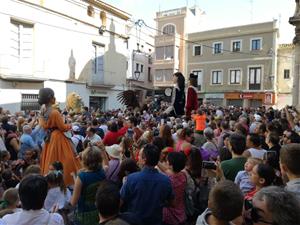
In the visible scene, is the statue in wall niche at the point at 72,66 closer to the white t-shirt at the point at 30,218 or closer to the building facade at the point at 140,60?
the building facade at the point at 140,60

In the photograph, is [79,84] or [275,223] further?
[79,84]

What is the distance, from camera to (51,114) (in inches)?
201

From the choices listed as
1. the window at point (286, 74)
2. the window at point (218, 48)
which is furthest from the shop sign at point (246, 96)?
the window at point (218, 48)

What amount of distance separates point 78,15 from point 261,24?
20389 millimetres

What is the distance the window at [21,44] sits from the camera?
19438mm

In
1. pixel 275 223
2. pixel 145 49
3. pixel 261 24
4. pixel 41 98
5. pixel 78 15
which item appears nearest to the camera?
pixel 275 223

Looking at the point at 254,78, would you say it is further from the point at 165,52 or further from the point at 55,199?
the point at 55,199

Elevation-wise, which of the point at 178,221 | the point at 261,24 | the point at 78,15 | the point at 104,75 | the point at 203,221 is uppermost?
the point at 261,24

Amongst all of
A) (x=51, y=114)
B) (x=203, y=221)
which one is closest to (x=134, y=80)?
(x=51, y=114)

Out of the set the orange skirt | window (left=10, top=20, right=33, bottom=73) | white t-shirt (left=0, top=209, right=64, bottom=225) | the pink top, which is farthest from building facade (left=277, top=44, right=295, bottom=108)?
white t-shirt (left=0, top=209, right=64, bottom=225)

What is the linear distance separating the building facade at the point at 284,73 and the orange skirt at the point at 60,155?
33.7 meters

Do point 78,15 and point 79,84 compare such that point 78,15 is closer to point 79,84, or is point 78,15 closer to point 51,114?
point 79,84

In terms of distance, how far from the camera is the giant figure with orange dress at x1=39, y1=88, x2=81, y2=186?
5090 mm

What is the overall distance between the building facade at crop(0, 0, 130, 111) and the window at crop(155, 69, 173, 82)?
14069 millimetres
